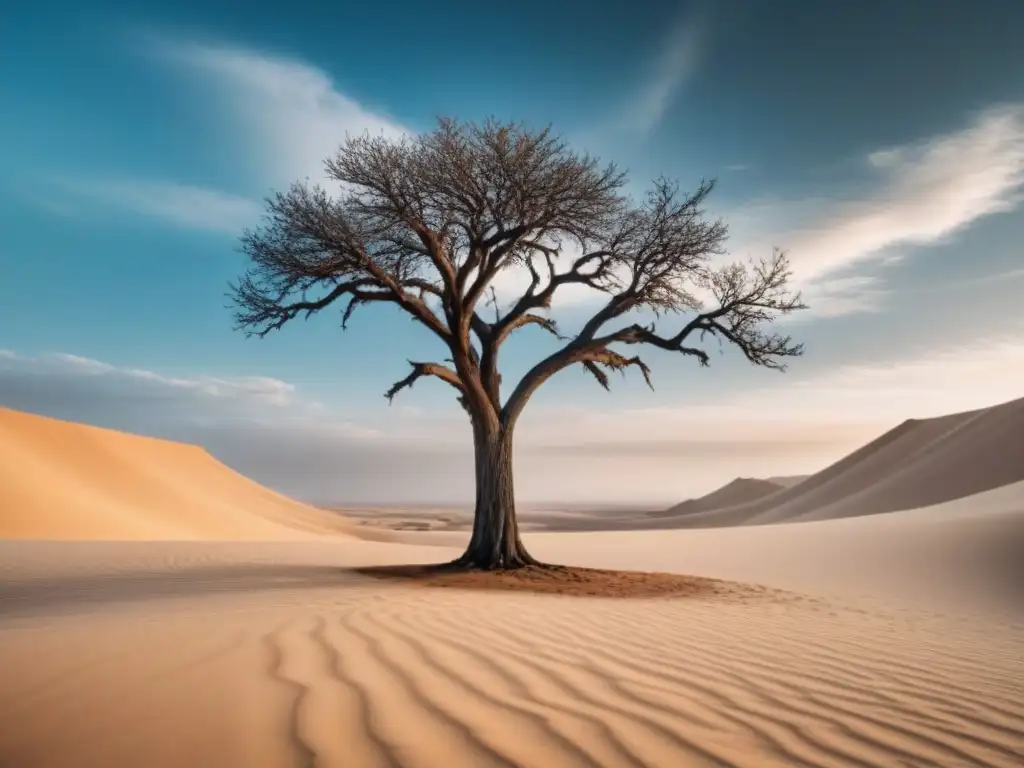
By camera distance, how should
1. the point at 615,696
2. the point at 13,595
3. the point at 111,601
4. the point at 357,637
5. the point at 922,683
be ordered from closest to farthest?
the point at 615,696, the point at 922,683, the point at 357,637, the point at 111,601, the point at 13,595

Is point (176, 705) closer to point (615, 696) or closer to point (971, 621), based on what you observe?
point (615, 696)

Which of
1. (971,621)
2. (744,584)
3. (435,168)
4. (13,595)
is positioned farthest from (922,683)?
(435,168)

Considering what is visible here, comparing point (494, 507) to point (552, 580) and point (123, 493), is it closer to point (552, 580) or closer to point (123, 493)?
point (552, 580)

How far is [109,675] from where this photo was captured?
425 cm

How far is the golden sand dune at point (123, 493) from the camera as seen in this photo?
30953mm

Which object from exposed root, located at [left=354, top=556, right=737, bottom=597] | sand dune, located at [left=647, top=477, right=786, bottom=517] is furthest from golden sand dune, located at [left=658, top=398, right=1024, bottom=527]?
exposed root, located at [left=354, top=556, right=737, bottom=597]

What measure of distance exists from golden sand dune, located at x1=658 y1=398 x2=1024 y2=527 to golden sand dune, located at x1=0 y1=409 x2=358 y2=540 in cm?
3282

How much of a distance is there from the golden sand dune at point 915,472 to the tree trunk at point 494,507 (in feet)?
113

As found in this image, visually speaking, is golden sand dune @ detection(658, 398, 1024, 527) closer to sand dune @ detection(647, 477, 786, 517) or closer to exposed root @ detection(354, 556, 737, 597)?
sand dune @ detection(647, 477, 786, 517)

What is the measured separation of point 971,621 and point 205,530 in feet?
116

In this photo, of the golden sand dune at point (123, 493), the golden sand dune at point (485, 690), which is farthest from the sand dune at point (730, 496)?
the golden sand dune at point (485, 690)

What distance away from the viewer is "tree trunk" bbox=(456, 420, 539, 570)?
14.9 m

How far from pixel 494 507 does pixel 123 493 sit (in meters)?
31.2

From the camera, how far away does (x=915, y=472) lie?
48281 millimetres
